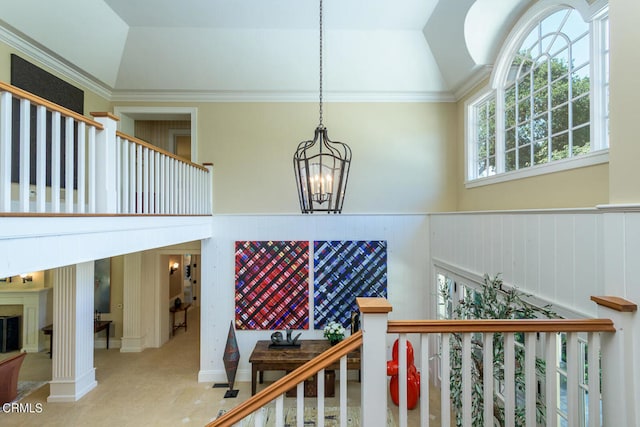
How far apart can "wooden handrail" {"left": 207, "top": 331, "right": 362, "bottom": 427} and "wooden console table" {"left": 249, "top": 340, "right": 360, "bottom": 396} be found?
264cm

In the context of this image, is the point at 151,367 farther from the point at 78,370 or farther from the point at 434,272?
the point at 434,272

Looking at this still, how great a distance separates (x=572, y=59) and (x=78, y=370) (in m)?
6.73

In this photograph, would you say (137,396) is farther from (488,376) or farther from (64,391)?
(488,376)

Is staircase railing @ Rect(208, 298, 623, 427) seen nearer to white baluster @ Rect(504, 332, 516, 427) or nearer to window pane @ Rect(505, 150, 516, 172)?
white baluster @ Rect(504, 332, 516, 427)

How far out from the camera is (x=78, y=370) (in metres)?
4.05

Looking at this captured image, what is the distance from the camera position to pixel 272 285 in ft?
15.0

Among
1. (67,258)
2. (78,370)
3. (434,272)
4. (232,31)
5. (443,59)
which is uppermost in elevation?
(232,31)

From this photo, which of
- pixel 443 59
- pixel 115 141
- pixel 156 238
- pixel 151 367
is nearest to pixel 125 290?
pixel 151 367

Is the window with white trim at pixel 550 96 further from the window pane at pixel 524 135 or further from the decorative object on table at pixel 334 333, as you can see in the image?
the decorative object on table at pixel 334 333

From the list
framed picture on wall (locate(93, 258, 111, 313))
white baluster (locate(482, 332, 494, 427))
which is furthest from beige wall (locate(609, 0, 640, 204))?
framed picture on wall (locate(93, 258, 111, 313))

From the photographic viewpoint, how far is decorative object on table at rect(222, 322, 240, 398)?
13.8 feet

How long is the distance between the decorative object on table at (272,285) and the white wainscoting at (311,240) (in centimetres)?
11

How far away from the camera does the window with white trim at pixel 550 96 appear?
2346 millimetres

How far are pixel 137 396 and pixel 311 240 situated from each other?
127 inches
